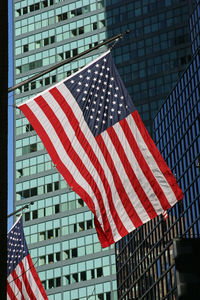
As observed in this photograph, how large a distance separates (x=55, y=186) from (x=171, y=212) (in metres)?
29.8

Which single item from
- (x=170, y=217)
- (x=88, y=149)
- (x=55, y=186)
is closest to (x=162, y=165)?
(x=88, y=149)

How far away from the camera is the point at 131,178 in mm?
26016

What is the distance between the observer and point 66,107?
26234mm

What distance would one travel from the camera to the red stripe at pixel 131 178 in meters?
25.8

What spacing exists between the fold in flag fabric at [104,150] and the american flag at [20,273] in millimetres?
6215

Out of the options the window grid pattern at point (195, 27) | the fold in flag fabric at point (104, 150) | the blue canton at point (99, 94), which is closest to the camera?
the fold in flag fabric at point (104, 150)

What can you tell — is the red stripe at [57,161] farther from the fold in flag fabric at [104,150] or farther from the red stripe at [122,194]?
the red stripe at [122,194]

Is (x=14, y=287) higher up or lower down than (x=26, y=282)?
lower down

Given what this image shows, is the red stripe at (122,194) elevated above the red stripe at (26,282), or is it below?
above

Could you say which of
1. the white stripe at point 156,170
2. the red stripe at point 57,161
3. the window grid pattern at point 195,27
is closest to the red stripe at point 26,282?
the red stripe at point 57,161

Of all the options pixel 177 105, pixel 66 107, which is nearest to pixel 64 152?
pixel 66 107

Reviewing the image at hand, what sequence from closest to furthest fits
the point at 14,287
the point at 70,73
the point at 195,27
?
the point at 14,287 < the point at 195,27 < the point at 70,73

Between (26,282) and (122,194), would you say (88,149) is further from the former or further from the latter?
(26,282)

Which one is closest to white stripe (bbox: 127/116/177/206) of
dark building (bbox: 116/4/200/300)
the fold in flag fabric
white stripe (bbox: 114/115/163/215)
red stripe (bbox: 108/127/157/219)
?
the fold in flag fabric
